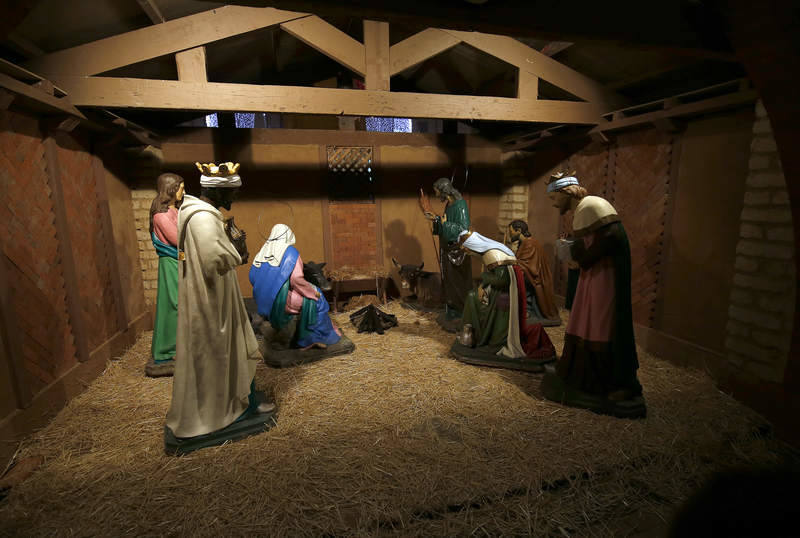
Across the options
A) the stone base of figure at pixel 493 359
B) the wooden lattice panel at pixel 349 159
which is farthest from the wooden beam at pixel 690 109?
the wooden lattice panel at pixel 349 159

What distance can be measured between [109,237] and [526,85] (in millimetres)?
5544

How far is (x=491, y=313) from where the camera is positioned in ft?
13.6

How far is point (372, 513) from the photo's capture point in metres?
2.22

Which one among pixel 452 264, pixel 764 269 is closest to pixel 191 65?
pixel 452 264

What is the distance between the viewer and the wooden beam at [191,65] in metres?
3.74

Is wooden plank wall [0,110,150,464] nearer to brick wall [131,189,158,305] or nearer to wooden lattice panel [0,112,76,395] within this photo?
wooden lattice panel [0,112,76,395]

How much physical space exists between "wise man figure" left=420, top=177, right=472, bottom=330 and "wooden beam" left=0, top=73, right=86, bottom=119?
4.17 metres

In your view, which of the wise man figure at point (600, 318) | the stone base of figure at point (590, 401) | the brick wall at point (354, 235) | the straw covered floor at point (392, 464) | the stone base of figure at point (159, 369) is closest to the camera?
the straw covered floor at point (392, 464)

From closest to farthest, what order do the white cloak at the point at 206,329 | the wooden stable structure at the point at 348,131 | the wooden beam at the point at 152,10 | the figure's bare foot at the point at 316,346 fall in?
the wooden stable structure at the point at 348,131 < the white cloak at the point at 206,329 < the wooden beam at the point at 152,10 < the figure's bare foot at the point at 316,346

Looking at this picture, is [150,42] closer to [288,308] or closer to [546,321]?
[288,308]

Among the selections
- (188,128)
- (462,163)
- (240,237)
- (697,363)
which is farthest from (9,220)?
(697,363)

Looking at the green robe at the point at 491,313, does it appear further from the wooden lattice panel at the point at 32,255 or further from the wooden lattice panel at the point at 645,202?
the wooden lattice panel at the point at 32,255

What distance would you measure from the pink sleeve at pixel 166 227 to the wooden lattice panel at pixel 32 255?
2.77 ft

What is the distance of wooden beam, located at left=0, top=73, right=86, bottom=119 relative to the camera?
2799 millimetres
